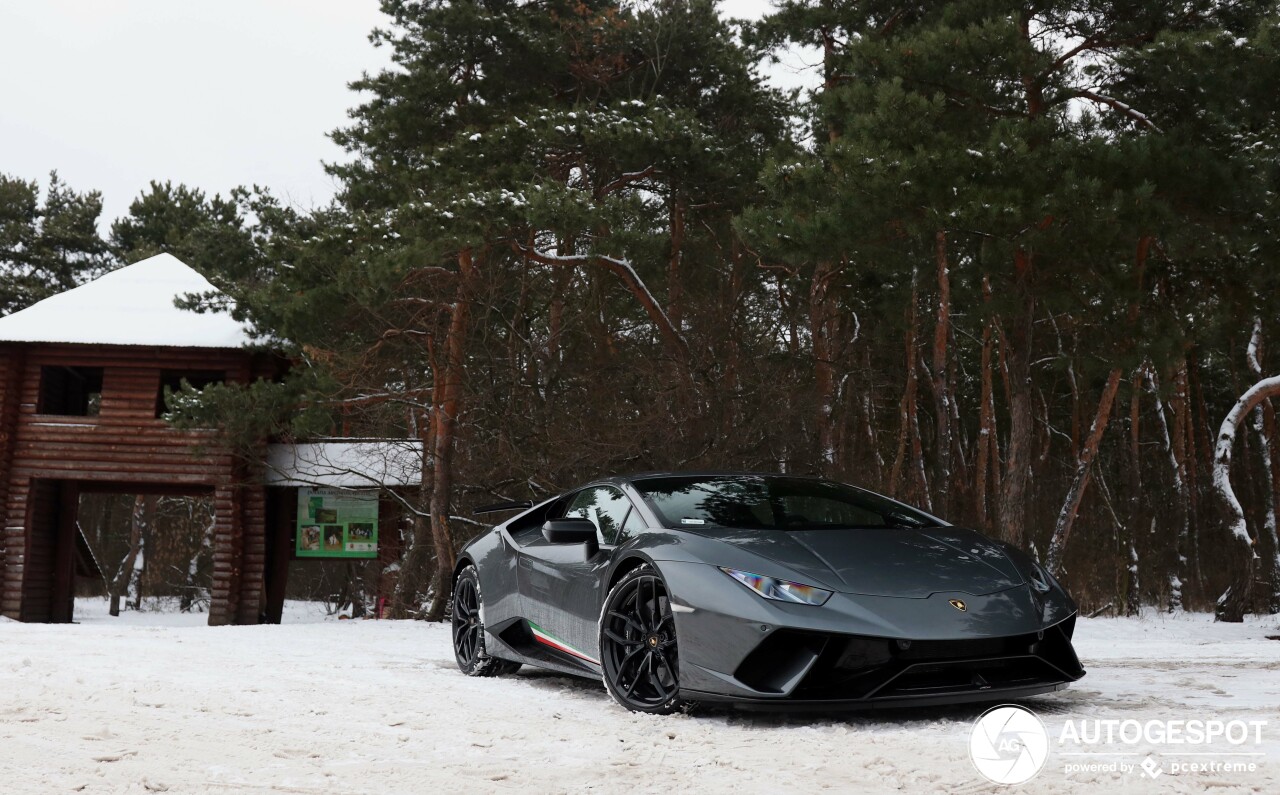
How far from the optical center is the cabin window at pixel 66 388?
1009 inches

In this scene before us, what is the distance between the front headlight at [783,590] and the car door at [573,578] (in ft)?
3.74

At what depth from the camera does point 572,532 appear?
633cm

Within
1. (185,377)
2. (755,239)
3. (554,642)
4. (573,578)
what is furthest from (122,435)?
(573,578)

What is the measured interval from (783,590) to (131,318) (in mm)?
23101

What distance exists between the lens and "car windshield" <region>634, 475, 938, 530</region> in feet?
20.6

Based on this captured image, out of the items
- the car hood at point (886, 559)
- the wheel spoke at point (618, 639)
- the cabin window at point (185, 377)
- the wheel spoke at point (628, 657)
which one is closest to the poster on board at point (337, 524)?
the cabin window at point (185, 377)

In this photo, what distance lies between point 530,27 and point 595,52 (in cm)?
131

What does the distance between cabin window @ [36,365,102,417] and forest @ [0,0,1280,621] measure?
15.7 feet

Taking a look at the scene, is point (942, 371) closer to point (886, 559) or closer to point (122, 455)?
point (122, 455)

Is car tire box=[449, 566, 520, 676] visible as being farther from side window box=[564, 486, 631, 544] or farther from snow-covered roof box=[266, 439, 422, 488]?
snow-covered roof box=[266, 439, 422, 488]

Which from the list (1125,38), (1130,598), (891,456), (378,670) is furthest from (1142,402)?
(378,670)

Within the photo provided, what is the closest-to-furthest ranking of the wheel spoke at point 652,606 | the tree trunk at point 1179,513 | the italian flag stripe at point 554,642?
the wheel spoke at point 652,606, the italian flag stripe at point 554,642, the tree trunk at point 1179,513

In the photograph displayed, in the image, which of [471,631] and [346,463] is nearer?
[471,631]

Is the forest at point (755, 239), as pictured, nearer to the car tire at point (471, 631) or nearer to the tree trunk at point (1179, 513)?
the tree trunk at point (1179, 513)
